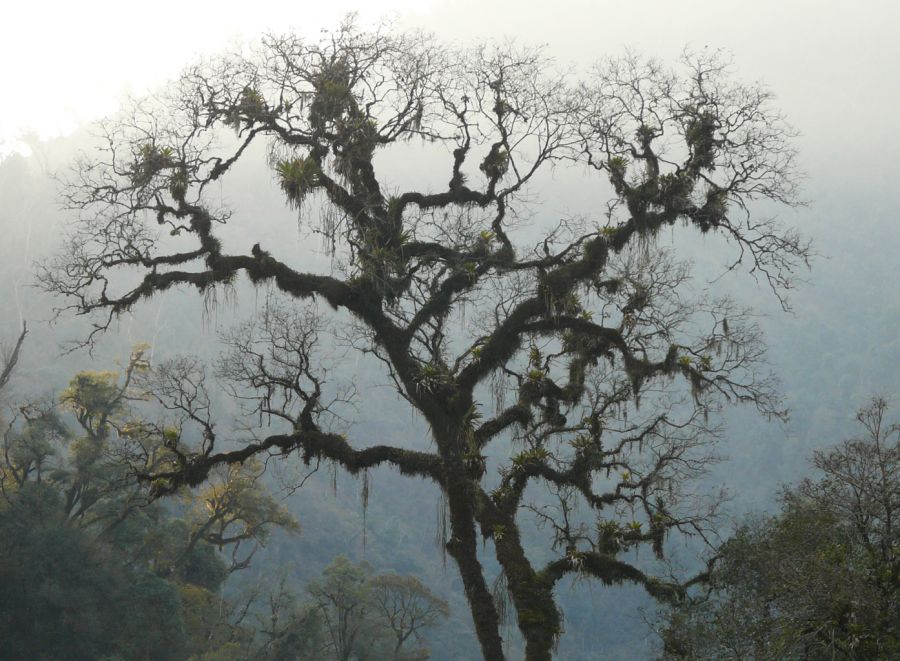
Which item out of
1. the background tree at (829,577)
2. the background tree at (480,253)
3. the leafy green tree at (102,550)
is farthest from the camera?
the leafy green tree at (102,550)

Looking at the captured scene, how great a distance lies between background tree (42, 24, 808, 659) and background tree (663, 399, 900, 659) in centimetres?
84

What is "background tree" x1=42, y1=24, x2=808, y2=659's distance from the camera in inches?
326

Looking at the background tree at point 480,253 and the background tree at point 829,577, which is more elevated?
the background tree at point 480,253

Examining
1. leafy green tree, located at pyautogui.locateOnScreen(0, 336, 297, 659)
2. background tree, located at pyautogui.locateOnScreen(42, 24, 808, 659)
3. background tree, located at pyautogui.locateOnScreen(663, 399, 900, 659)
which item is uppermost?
leafy green tree, located at pyautogui.locateOnScreen(0, 336, 297, 659)

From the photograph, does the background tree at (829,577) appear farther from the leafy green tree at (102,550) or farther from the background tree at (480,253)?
the leafy green tree at (102,550)

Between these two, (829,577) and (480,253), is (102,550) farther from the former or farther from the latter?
(829,577)

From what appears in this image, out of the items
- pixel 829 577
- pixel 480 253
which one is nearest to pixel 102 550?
pixel 480 253

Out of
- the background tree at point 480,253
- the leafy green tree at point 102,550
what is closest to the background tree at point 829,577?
the background tree at point 480,253

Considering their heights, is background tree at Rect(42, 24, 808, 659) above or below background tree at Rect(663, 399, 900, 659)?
above

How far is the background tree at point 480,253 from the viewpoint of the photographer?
829 cm

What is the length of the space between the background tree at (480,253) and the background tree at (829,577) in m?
0.84

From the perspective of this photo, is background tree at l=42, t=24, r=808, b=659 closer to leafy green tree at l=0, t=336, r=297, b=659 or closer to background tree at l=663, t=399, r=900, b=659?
background tree at l=663, t=399, r=900, b=659

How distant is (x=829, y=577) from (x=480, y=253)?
166 inches

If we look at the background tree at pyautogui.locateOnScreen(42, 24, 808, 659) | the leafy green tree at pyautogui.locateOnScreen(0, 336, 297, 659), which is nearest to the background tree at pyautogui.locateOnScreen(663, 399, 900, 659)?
the background tree at pyautogui.locateOnScreen(42, 24, 808, 659)
